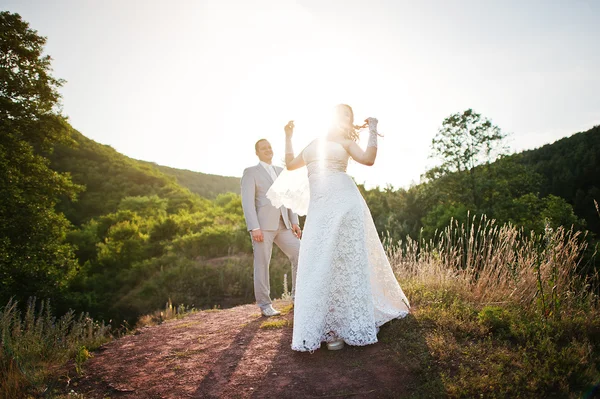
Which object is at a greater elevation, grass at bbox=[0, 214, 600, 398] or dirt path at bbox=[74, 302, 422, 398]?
grass at bbox=[0, 214, 600, 398]

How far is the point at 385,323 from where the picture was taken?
372 cm

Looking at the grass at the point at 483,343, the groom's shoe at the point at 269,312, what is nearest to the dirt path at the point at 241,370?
the grass at the point at 483,343

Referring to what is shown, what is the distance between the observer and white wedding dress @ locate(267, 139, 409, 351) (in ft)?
10.5

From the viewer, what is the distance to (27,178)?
11188mm

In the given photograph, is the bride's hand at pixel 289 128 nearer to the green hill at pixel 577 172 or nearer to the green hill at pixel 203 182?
the green hill at pixel 577 172

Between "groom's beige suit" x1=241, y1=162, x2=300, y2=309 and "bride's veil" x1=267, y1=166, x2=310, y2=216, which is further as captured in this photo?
"groom's beige suit" x1=241, y1=162, x2=300, y2=309

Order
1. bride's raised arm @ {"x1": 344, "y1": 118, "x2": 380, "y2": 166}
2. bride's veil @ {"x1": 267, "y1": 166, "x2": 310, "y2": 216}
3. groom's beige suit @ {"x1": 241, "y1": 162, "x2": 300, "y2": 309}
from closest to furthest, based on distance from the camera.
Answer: bride's raised arm @ {"x1": 344, "y1": 118, "x2": 380, "y2": 166}, bride's veil @ {"x1": 267, "y1": 166, "x2": 310, "y2": 216}, groom's beige suit @ {"x1": 241, "y1": 162, "x2": 300, "y2": 309}

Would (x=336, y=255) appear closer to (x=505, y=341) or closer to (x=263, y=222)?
(x=505, y=341)

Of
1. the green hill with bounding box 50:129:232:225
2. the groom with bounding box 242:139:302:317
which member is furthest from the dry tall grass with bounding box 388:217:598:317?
the green hill with bounding box 50:129:232:225

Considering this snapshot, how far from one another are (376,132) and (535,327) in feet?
7.62

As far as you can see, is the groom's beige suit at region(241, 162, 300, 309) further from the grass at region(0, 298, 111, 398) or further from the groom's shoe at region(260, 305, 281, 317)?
the grass at region(0, 298, 111, 398)

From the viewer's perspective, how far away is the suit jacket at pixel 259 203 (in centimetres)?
493

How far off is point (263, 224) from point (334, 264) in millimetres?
1893

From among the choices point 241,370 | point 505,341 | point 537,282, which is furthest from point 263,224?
point 537,282
